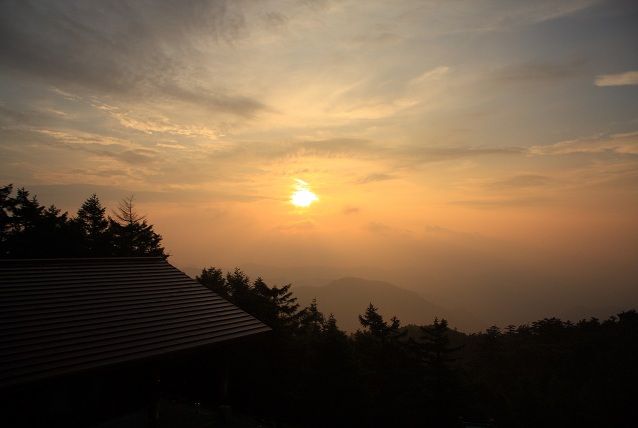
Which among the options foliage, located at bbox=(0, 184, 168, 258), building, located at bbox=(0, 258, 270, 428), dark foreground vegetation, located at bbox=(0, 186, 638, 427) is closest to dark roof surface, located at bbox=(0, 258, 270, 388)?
building, located at bbox=(0, 258, 270, 428)

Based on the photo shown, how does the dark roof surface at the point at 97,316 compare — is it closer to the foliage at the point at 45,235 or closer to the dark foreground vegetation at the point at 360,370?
the dark foreground vegetation at the point at 360,370

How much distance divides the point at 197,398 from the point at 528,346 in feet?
157

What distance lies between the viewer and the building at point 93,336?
23.4ft

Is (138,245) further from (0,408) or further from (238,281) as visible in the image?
(0,408)

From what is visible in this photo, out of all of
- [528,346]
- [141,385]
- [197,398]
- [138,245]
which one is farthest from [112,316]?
[528,346]

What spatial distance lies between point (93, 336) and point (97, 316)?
1.00 m

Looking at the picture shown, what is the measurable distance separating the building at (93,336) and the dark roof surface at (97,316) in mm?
22

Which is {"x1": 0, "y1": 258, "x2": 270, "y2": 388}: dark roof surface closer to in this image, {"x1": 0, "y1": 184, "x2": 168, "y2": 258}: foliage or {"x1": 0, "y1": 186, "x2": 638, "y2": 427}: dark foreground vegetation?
{"x1": 0, "y1": 186, "x2": 638, "y2": 427}: dark foreground vegetation

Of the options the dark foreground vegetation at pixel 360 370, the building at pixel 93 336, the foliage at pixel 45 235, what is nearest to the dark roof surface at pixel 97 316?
the building at pixel 93 336

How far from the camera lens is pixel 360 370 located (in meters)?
19.7

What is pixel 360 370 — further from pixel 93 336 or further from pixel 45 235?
pixel 45 235

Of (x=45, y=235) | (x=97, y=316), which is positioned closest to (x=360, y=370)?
(x=97, y=316)

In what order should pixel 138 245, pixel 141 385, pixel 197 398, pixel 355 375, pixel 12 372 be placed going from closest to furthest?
pixel 12 372, pixel 141 385, pixel 197 398, pixel 355 375, pixel 138 245

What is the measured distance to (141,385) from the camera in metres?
9.93
